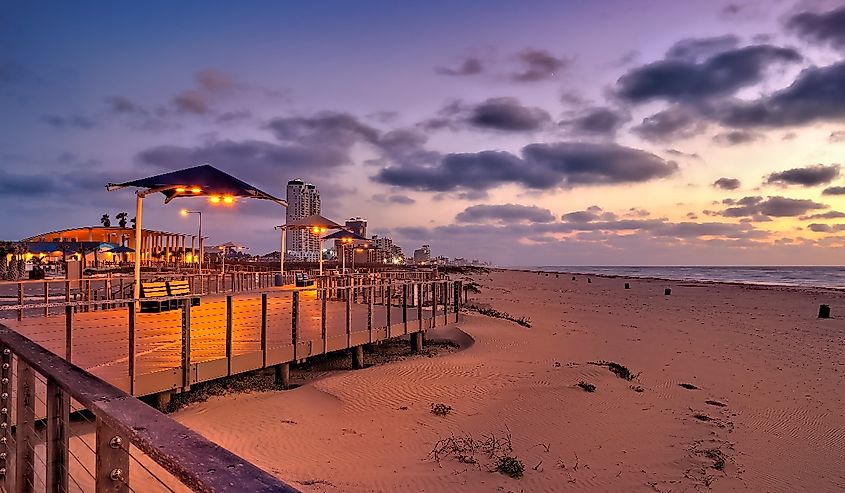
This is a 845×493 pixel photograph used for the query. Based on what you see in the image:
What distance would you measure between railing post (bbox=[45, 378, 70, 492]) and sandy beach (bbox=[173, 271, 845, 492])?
13.1ft

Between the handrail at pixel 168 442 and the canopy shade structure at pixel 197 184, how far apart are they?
32.3 ft

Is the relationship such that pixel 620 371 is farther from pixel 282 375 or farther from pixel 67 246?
pixel 67 246

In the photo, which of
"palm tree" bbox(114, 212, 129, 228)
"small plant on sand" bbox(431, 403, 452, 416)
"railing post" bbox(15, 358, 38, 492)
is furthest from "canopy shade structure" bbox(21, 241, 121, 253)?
"palm tree" bbox(114, 212, 129, 228)

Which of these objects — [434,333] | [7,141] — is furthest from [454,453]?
[7,141]

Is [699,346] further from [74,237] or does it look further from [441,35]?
[74,237]

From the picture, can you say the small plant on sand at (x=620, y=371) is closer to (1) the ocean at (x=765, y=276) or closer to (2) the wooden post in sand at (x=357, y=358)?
(2) the wooden post in sand at (x=357, y=358)

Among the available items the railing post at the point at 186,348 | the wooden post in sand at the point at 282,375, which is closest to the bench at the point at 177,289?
the wooden post in sand at the point at 282,375

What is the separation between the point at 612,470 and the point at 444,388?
12.1ft

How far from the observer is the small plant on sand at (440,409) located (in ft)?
27.3

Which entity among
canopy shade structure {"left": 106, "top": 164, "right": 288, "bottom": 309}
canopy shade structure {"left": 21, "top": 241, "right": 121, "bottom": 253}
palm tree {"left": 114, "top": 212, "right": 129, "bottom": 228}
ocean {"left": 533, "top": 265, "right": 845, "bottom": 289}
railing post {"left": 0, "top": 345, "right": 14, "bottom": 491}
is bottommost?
ocean {"left": 533, "top": 265, "right": 845, "bottom": 289}

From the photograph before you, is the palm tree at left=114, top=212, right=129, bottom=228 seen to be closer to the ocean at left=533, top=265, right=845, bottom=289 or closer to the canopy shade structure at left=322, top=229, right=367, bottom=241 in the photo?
the canopy shade structure at left=322, top=229, right=367, bottom=241

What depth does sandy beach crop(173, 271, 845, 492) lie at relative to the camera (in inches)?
251

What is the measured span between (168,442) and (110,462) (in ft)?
1.73

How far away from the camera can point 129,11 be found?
Answer: 15773 millimetres
